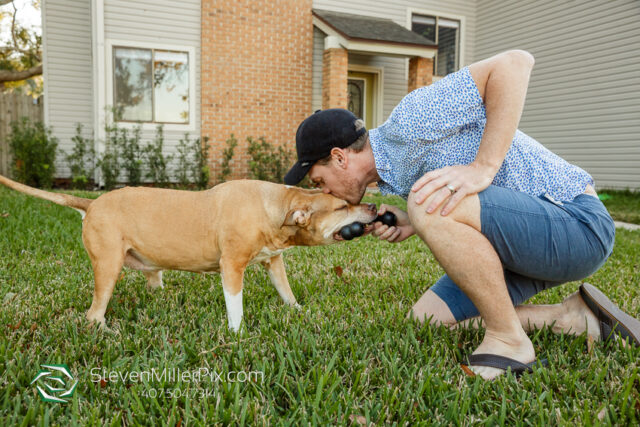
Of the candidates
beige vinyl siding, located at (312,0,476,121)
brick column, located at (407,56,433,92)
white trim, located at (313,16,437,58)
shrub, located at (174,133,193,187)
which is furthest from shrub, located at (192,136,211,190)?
brick column, located at (407,56,433,92)

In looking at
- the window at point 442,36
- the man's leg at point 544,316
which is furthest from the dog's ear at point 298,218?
the window at point 442,36

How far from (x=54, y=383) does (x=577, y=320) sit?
9.34 feet

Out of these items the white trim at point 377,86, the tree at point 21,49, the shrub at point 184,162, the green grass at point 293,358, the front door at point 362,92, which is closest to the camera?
the green grass at point 293,358

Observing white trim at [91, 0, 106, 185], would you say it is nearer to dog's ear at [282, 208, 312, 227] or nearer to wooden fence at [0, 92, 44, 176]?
wooden fence at [0, 92, 44, 176]

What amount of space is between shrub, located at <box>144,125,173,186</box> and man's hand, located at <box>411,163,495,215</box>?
1072cm

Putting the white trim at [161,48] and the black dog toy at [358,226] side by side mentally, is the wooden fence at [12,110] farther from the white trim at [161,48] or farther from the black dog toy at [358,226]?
the black dog toy at [358,226]

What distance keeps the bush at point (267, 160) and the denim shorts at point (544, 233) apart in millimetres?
10657

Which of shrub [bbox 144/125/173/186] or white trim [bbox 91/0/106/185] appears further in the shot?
shrub [bbox 144/125/173/186]

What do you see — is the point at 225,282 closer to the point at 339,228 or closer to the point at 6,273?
the point at 339,228

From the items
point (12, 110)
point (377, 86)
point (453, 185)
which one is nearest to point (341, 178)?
point (453, 185)

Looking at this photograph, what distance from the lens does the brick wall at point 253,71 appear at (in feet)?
42.2

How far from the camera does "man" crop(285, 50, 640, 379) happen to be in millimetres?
2473

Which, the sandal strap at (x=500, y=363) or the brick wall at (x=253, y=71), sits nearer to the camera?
the sandal strap at (x=500, y=363)

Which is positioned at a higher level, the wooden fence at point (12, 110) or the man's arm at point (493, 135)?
the wooden fence at point (12, 110)
